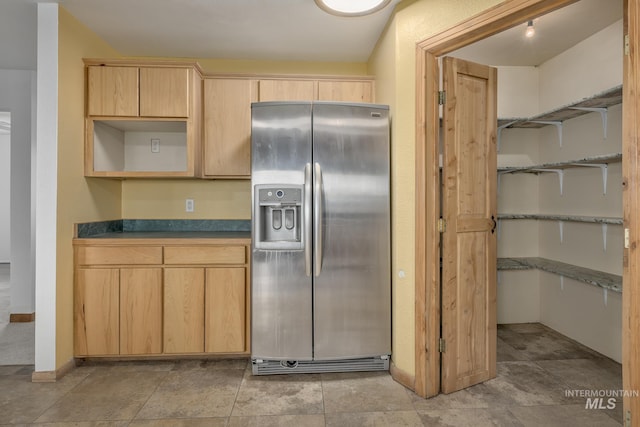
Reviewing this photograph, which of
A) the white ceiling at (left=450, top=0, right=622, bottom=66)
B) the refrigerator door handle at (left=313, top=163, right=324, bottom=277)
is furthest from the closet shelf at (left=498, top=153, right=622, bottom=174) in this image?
the refrigerator door handle at (left=313, top=163, right=324, bottom=277)

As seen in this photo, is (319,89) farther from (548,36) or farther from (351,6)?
(548,36)

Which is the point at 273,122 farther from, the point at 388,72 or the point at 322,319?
the point at 322,319

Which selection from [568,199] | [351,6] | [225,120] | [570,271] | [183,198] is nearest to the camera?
[351,6]

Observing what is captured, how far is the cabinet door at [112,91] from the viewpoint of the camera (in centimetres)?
279

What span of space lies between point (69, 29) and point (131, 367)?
8.15 feet

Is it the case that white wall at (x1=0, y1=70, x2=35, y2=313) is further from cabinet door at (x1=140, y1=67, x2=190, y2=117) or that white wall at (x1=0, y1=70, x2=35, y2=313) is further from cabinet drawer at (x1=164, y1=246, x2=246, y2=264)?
cabinet drawer at (x1=164, y1=246, x2=246, y2=264)

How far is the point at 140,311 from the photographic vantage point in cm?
267

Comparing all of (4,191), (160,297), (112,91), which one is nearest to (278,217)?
(160,297)

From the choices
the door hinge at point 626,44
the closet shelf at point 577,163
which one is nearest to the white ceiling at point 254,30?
the closet shelf at point 577,163

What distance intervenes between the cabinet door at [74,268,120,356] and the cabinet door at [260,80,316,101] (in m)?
1.87

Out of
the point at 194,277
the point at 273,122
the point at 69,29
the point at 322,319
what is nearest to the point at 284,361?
the point at 322,319

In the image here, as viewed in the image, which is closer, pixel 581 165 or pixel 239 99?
pixel 581 165

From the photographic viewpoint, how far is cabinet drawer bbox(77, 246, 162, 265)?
8.71 feet

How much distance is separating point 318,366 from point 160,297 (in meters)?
1.26
